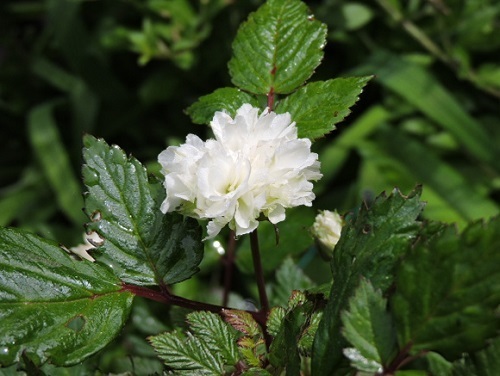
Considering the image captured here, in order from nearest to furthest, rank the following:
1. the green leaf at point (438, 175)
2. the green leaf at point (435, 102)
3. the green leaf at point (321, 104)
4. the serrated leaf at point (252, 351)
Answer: the serrated leaf at point (252, 351), the green leaf at point (321, 104), the green leaf at point (438, 175), the green leaf at point (435, 102)

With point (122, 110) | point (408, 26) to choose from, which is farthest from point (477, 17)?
point (122, 110)

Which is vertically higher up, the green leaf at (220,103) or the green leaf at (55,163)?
the green leaf at (55,163)

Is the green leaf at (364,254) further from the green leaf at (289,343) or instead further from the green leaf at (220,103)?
the green leaf at (220,103)

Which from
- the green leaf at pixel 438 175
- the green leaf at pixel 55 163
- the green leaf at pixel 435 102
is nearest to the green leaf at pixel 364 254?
the green leaf at pixel 438 175

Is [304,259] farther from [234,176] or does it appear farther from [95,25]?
[95,25]

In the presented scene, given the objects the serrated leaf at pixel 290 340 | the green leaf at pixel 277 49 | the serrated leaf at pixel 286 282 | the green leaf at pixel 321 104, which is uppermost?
the green leaf at pixel 277 49

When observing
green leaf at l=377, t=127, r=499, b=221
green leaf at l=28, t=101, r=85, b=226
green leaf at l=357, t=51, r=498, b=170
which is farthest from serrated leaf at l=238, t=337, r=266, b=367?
green leaf at l=28, t=101, r=85, b=226
